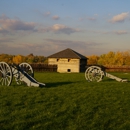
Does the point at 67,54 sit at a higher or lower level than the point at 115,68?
higher

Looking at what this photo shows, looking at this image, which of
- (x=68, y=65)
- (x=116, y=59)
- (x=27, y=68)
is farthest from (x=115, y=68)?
(x=27, y=68)

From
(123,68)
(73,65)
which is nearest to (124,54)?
(123,68)

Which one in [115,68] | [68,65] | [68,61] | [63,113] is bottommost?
[63,113]

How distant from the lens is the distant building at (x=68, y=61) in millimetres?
42875

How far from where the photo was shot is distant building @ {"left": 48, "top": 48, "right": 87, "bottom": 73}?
4288 centimetres

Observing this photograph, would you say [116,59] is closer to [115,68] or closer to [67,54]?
[115,68]

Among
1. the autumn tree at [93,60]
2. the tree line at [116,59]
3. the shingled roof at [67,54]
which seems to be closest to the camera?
the shingled roof at [67,54]

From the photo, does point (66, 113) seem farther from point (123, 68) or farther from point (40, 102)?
point (123, 68)

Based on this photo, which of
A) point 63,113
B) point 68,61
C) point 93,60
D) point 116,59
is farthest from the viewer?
point 93,60

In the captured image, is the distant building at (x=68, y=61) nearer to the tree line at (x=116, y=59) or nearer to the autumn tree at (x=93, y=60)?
the tree line at (x=116, y=59)

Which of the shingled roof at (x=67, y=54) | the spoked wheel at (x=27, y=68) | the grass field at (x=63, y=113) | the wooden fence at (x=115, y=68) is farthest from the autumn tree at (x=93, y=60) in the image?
the grass field at (x=63, y=113)

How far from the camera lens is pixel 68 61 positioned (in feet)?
144

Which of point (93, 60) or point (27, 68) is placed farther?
point (93, 60)

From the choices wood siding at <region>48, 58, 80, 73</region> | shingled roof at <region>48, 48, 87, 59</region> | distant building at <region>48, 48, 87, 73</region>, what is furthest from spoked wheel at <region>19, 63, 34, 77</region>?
shingled roof at <region>48, 48, 87, 59</region>
